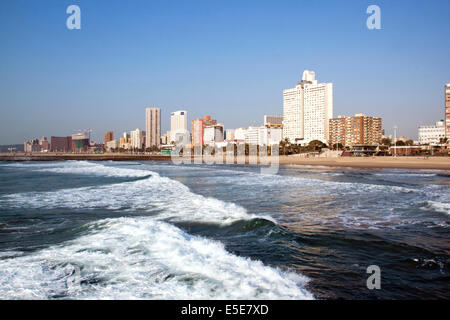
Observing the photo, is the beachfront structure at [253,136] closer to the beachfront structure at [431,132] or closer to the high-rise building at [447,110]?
the beachfront structure at [431,132]

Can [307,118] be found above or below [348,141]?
above

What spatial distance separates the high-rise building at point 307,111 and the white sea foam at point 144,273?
153424 millimetres

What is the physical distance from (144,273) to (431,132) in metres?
174

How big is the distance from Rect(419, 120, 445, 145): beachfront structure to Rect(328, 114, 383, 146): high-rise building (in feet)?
63.0

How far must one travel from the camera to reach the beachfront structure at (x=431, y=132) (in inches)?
5717

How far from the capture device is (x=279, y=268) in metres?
5.52

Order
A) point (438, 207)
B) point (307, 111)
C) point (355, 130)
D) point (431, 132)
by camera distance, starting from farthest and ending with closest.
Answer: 1. point (307, 111)
2. point (431, 132)
3. point (355, 130)
4. point (438, 207)

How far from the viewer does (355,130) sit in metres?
148

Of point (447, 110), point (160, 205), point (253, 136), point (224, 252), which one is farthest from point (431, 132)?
point (224, 252)

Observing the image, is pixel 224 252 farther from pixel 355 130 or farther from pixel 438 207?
pixel 355 130

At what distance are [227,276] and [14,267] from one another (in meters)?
3.65

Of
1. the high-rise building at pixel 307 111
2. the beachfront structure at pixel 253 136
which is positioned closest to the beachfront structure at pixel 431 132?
the high-rise building at pixel 307 111
